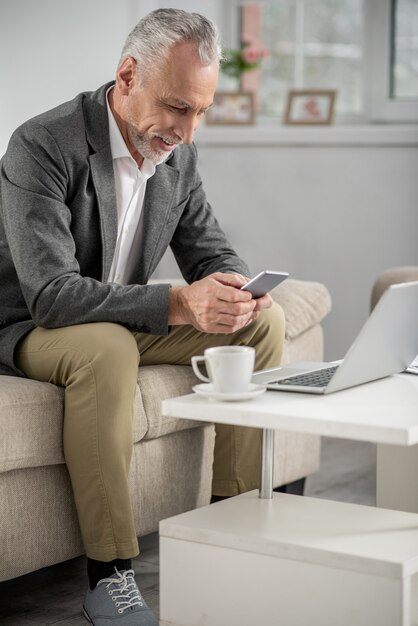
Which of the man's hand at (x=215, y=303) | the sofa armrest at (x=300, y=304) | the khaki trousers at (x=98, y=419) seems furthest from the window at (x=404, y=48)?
the khaki trousers at (x=98, y=419)

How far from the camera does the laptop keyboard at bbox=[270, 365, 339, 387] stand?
1.65 m

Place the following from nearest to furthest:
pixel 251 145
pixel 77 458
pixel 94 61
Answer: pixel 77 458 < pixel 94 61 < pixel 251 145

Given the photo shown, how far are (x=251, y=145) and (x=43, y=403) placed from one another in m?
2.26

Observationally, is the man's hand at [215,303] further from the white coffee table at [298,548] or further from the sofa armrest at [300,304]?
the sofa armrest at [300,304]

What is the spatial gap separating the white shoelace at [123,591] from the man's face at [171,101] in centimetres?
81

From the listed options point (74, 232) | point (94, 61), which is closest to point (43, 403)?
point (74, 232)

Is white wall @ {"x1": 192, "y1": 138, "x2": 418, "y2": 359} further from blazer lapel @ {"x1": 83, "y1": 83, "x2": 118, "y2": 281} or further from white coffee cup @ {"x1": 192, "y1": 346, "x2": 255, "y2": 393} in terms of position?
white coffee cup @ {"x1": 192, "y1": 346, "x2": 255, "y2": 393}

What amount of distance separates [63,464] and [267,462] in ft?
1.38

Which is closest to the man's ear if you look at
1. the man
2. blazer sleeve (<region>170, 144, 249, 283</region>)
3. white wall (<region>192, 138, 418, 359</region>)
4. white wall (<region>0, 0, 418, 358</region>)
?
the man

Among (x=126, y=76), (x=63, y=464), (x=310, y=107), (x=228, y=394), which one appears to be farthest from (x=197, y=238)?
(x=310, y=107)

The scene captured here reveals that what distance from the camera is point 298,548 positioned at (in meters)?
1.47

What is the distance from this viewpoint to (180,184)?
2264 millimetres

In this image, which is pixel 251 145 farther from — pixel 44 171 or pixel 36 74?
pixel 44 171

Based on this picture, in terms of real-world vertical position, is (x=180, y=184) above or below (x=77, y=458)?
above
